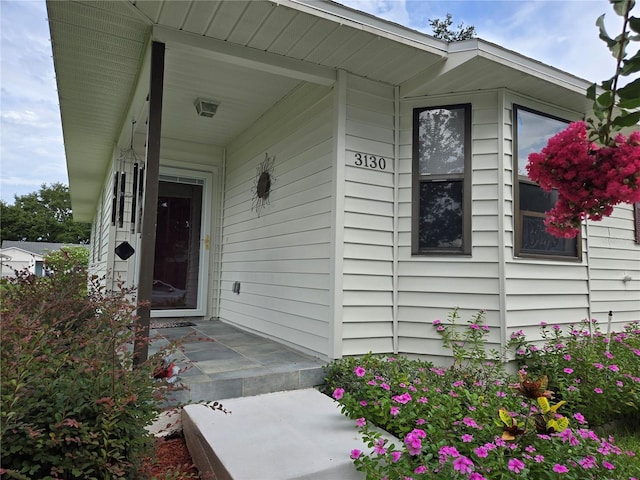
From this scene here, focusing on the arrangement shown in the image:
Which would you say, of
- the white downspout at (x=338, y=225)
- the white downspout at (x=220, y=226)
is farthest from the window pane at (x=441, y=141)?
the white downspout at (x=220, y=226)

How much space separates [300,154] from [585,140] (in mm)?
3136

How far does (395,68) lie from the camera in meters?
3.30

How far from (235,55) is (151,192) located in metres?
1.23

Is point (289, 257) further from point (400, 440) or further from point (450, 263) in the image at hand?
point (400, 440)

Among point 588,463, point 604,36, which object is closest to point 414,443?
point 588,463

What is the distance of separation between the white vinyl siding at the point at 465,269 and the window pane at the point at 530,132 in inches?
12.6

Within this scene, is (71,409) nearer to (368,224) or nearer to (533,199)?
(368,224)

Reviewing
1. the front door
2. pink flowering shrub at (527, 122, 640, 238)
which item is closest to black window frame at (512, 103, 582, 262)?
pink flowering shrub at (527, 122, 640, 238)

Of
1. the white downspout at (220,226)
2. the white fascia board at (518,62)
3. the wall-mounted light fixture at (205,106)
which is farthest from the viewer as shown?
the white downspout at (220,226)

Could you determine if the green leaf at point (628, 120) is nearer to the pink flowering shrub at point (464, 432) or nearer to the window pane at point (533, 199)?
the pink flowering shrub at point (464, 432)

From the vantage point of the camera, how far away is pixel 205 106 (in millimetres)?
4234

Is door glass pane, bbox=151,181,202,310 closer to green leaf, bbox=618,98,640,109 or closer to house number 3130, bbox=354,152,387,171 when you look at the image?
house number 3130, bbox=354,152,387,171

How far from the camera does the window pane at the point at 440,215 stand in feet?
11.4

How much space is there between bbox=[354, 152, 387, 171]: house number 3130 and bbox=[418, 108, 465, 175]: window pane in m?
0.37
